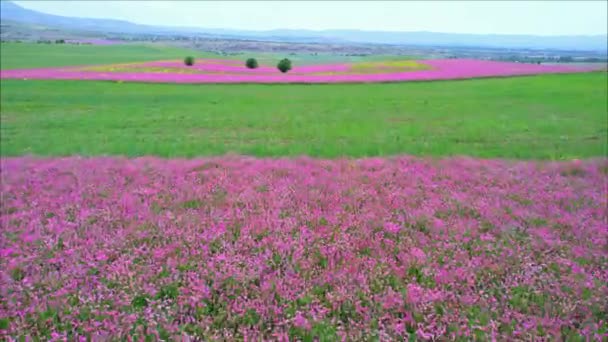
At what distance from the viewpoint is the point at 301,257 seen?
5.13 metres

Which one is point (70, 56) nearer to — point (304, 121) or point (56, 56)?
point (56, 56)

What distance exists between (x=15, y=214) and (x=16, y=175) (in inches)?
108

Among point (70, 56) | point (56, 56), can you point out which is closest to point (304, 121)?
point (56, 56)

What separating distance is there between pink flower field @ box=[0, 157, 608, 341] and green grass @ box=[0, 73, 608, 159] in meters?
4.14

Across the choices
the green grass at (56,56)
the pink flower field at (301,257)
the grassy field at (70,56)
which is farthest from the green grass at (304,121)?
the grassy field at (70,56)

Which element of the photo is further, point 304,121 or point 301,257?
point 304,121

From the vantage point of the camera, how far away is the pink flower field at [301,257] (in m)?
3.91

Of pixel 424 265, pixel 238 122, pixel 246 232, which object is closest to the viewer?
pixel 424 265

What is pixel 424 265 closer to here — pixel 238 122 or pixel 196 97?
pixel 238 122

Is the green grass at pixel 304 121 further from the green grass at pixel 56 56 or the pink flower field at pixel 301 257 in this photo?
the green grass at pixel 56 56

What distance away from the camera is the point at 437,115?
2028 cm

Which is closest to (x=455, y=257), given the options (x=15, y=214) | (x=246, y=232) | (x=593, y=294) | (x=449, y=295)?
(x=449, y=295)

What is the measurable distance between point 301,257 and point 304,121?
13823mm

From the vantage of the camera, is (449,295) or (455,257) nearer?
(449,295)
